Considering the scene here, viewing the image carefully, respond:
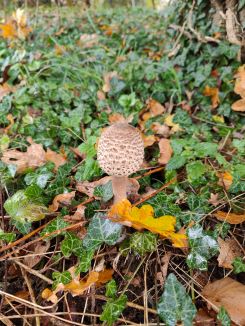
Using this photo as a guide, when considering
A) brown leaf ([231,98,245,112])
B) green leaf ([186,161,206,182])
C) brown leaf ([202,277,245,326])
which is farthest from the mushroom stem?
brown leaf ([231,98,245,112])

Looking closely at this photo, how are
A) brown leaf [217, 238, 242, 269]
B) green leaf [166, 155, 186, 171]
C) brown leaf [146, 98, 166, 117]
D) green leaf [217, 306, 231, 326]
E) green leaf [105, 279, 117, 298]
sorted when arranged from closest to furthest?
green leaf [217, 306, 231, 326] < green leaf [105, 279, 117, 298] < brown leaf [217, 238, 242, 269] < green leaf [166, 155, 186, 171] < brown leaf [146, 98, 166, 117]

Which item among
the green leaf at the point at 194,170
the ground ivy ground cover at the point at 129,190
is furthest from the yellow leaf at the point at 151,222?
the green leaf at the point at 194,170

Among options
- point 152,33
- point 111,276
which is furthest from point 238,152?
point 152,33

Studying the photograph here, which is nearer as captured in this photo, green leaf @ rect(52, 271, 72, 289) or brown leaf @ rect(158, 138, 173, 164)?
green leaf @ rect(52, 271, 72, 289)

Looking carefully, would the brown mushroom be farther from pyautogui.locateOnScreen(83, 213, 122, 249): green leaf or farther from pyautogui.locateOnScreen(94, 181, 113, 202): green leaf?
pyautogui.locateOnScreen(83, 213, 122, 249): green leaf

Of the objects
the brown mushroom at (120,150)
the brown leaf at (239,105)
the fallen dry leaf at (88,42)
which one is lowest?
the brown leaf at (239,105)

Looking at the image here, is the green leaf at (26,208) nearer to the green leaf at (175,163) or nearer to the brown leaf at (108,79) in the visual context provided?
the green leaf at (175,163)
